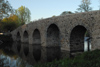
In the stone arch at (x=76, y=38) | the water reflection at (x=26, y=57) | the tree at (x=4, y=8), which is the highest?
the tree at (x=4, y=8)

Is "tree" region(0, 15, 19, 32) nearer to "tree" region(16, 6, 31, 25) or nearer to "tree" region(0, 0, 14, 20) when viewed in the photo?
"tree" region(16, 6, 31, 25)

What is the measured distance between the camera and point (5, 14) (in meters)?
18.7

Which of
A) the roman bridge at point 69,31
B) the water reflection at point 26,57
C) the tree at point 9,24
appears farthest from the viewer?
the tree at point 9,24

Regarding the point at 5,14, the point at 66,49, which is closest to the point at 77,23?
the point at 66,49

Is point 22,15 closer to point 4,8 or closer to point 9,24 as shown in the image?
point 9,24

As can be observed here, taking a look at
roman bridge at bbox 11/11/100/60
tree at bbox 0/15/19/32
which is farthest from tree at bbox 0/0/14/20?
tree at bbox 0/15/19/32

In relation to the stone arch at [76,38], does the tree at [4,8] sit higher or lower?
higher

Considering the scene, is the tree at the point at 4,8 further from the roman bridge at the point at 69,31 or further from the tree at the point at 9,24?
the tree at the point at 9,24

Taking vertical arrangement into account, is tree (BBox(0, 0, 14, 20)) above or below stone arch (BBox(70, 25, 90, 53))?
above

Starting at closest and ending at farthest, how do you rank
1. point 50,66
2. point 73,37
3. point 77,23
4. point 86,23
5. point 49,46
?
point 50,66, point 86,23, point 77,23, point 73,37, point 49,46

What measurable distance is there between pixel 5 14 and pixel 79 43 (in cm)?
1215

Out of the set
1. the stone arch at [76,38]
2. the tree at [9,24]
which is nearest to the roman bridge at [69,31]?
the stone arch at [76,38]

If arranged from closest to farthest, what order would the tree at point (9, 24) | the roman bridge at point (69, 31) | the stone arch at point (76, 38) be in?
1. the roman bridge at point (69, 31)
2. the stone arch at point (76, 38)
3. the tree at point (9, 24)

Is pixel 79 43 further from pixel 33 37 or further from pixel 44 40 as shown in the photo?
pixel 33 37
